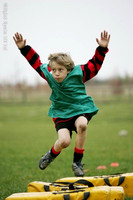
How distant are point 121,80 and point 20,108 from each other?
17497 millimetres

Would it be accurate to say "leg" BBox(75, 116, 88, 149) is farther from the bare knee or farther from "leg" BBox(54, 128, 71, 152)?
"leg" BBox(54, 128, 71, 152)

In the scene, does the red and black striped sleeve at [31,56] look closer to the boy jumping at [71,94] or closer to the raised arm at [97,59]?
the boy jumping at [71,94]

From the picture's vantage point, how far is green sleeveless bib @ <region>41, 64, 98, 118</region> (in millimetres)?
4758

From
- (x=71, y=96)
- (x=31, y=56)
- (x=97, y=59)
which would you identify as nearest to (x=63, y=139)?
(x=71, y=96)

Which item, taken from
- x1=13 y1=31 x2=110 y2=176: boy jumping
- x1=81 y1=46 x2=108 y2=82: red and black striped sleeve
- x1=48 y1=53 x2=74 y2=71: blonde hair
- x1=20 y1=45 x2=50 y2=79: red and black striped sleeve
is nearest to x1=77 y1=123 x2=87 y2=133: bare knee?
x1=13 y1=31 x2=110 y2=176: boy jumping

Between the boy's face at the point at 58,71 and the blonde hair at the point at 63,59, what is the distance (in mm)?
48

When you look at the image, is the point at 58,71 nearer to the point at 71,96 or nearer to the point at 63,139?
the point at 71,96

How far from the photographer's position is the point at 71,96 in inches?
188

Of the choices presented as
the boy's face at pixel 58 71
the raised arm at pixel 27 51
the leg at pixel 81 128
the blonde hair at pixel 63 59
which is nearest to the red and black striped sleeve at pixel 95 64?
the blonde hair at pixel 63 59

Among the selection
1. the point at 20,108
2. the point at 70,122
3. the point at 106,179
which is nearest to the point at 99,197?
the point at 106,179

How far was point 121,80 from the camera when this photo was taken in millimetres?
41781

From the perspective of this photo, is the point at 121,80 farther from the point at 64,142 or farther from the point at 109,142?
the point at 64,142

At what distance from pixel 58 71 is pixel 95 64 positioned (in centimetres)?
59

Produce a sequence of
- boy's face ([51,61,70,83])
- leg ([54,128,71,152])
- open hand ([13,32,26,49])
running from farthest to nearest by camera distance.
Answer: open hand ([13,32,26,49])
boy's face ([51,61,70,83])
leg ([54,128,71,152])
